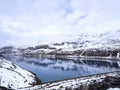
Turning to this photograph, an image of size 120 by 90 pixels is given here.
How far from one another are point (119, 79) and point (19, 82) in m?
18.8

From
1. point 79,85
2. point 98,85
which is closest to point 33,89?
point 79,85

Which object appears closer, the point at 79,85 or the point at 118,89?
the point at 118,89

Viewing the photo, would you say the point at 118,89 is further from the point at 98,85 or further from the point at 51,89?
the point at 51,89

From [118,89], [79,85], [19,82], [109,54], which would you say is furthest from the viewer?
[109,54]

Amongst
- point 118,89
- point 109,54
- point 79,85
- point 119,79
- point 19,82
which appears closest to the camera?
point 118,89

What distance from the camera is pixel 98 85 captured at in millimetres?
31094

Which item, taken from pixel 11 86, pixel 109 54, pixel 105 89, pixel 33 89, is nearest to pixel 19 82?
pixel 11 86

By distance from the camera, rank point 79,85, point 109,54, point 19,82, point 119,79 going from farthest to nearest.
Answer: point 109,54
point 19,82
point 119,79
point 79,85

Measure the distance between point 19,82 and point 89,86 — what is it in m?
15.7

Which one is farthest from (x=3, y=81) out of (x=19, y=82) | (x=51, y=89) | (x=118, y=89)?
(x=118, y=89)

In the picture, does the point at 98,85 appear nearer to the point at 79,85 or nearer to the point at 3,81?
the point at 79,85

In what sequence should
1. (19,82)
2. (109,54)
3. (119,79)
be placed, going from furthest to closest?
(109,54) → (19,82) → (119,79)

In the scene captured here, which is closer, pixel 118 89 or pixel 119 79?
pixel 118 89

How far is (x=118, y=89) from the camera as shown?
28.7 metres
